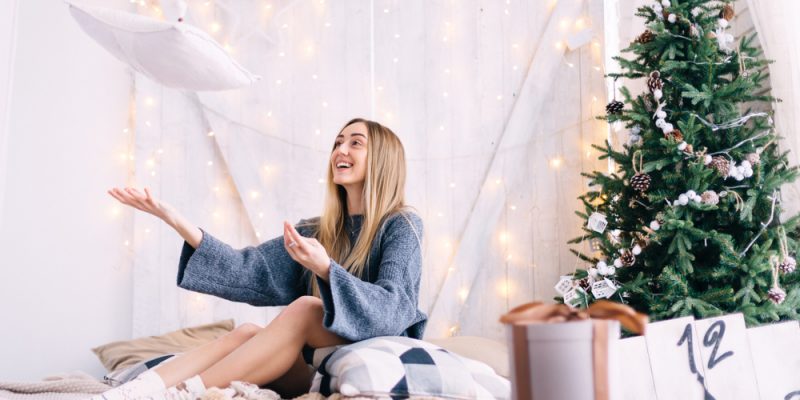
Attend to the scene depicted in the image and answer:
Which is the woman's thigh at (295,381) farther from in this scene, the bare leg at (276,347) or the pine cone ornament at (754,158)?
the pine cone ornament at (754,158)

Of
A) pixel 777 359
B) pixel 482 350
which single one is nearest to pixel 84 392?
pixel 482 350

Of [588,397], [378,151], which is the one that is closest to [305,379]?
[378,151]

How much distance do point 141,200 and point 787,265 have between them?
170 centimetres

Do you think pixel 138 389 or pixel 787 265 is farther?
pixel 787 265

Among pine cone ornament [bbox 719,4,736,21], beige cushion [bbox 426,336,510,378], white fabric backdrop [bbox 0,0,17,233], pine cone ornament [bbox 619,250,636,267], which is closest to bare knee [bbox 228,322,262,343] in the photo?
beige cushion [bbox 426,336,510,378]

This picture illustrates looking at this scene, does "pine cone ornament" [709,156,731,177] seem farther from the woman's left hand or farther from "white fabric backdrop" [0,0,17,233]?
"white fabric backdrop" [0,0,17,233]

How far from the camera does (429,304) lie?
108 inches

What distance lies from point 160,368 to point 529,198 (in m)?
1.73

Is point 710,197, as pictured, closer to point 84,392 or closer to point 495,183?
point 495,183

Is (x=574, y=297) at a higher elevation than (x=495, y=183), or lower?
lower

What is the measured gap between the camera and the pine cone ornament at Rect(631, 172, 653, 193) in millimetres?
1905

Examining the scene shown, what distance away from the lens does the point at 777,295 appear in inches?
67.1

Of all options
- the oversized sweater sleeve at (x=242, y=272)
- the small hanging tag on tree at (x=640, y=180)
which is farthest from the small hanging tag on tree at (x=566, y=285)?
the oversized sweater sleeve at (x=242, y=272)

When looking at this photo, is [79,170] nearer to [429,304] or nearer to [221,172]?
[221,172]
